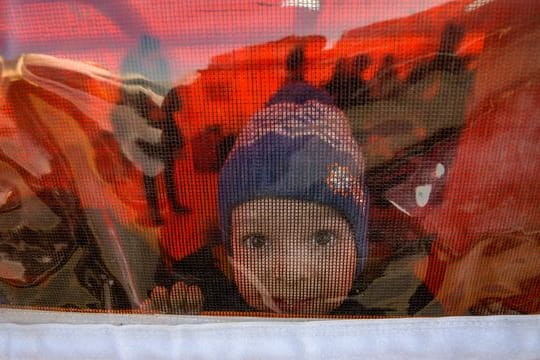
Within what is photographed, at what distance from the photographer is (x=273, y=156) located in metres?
0.65

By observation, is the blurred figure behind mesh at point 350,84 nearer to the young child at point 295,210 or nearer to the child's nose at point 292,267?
the young child at point 295,210

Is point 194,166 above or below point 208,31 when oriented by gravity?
below

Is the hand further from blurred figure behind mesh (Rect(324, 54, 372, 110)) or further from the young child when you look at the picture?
blurred figure behind mesh (Rect(324, 54, 372, 110))

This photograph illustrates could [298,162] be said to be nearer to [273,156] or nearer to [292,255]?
[273,156]

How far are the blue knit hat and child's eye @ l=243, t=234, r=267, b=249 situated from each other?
49 mm

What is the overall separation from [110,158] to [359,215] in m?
0.37

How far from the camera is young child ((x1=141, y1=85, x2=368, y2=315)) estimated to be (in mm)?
644

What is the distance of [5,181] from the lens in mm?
712

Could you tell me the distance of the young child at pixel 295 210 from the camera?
64 cm

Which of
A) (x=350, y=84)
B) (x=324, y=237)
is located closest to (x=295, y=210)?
(x=324, y=237)

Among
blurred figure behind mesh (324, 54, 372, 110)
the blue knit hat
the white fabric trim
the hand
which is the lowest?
the white fabric trim

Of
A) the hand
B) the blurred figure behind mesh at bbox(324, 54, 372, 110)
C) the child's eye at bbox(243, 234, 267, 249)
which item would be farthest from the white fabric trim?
the blurred figure behind mesh at bbox(324, 54, 372, 110)

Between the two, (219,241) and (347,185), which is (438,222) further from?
(219,241)

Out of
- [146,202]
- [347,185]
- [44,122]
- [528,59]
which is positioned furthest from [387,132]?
[44,122]
